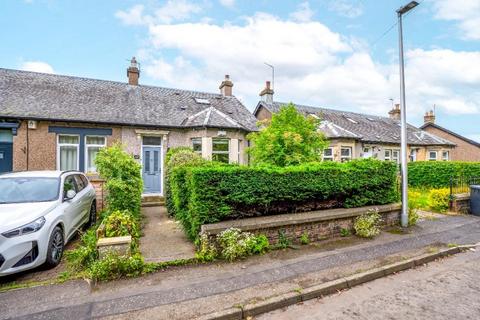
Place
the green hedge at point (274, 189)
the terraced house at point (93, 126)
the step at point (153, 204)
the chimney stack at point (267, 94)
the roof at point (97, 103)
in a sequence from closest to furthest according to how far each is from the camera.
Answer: the green hedge at point (274, 189), the terraced house at point (93, 126), the roof at point (97, 103), the step at point (153, 204), the chimney stack at point (267, 94)

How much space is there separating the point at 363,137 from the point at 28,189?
18.8m

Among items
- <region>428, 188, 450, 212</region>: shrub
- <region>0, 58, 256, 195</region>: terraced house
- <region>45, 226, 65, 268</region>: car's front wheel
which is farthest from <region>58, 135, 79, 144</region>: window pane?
<region>428, 188, 450, 212</region>: shrub

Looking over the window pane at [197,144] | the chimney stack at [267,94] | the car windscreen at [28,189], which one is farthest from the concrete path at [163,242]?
the chimney stack at [267,94]

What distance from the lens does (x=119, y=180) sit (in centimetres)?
697

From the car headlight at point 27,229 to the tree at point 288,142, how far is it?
6.19 meters

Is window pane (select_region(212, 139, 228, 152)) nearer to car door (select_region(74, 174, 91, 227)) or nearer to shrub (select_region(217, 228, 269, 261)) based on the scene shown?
car door (select_region(74, 174, 91, 227))

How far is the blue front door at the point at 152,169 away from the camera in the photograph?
12.5m

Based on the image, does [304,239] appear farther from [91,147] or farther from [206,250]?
[91,147]

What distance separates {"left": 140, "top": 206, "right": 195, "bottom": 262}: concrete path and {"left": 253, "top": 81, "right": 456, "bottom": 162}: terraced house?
11.9 m

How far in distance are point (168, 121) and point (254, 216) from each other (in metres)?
8.42

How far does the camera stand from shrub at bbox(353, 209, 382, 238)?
21.7 ft

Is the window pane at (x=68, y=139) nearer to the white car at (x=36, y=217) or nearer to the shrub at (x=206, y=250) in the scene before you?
the white car at (x=36, y=217)

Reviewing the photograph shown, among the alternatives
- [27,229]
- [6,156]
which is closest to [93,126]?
[6,156]

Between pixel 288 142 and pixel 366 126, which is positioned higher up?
pixel 366 126
